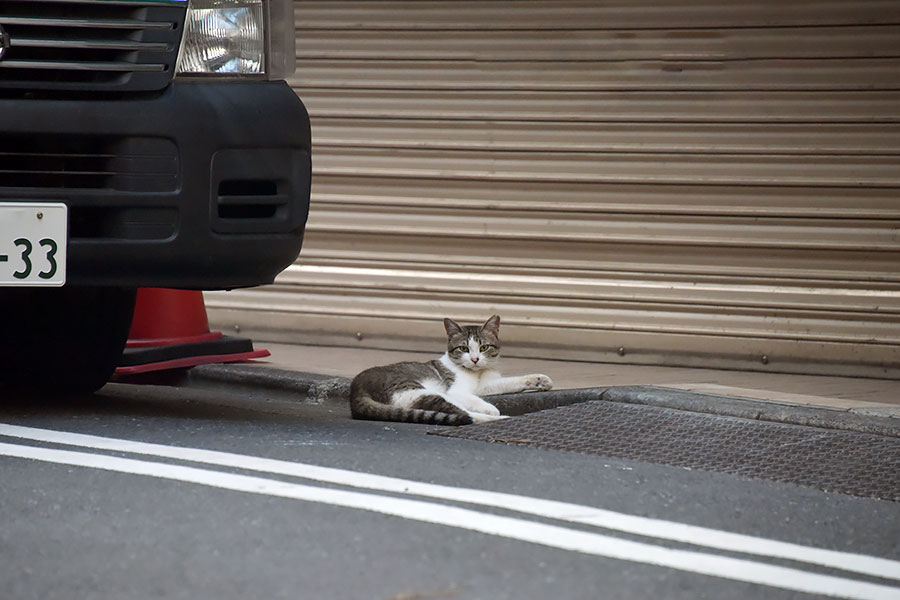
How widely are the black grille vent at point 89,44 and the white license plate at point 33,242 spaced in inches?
16.6

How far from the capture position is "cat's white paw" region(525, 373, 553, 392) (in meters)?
6.94

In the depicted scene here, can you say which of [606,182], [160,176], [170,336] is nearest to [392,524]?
[160,176]

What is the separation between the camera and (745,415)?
5945 millimetres

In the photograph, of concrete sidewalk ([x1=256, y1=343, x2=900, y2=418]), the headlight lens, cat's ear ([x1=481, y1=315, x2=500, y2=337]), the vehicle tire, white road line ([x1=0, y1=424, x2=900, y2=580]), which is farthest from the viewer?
cat's ear ([x1=481, y1=315, x2=500, y2=337])

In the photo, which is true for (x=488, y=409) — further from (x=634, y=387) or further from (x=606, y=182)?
(x=606, y=182)

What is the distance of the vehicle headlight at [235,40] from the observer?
5281 millimetres

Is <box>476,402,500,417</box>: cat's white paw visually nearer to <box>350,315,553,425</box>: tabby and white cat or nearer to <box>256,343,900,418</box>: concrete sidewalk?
<box>350,315,553,425</box>: tabby and white cat

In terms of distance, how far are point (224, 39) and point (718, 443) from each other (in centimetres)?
235

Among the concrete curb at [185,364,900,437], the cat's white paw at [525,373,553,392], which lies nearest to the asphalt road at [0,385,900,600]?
the concrete curb at [185,364,900,437]

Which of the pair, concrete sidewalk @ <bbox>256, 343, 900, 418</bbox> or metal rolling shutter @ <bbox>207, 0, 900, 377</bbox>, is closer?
concrete sidewalk @ <bbox>256, 343, 900, 418</bbox>

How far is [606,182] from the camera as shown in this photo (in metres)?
8.27

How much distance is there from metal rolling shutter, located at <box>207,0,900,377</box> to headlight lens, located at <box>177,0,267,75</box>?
10.4 ft

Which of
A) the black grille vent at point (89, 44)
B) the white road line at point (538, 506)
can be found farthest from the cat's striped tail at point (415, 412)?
the black grille vent at point (89, 44)

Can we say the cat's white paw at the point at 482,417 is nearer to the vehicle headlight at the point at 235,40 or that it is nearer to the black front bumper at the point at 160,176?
the black front bumper at the point at 160,176
